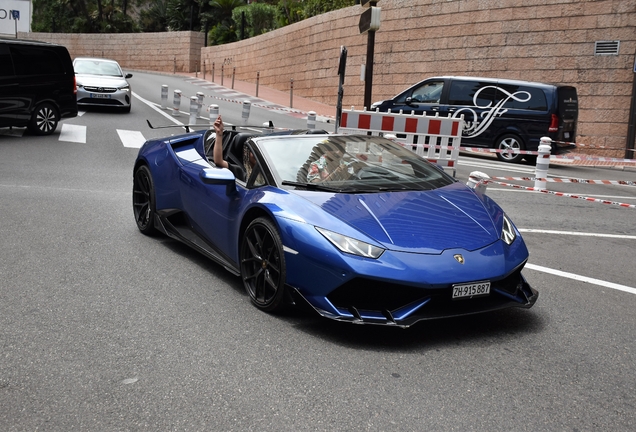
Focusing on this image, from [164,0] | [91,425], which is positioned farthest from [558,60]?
[164,0]

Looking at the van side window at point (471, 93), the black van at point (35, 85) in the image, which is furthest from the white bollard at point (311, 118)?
the black van at point (35, 85)

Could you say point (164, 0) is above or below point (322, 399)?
above

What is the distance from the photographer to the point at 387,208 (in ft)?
16.6

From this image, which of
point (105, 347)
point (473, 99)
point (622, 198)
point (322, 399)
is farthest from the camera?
point (473, 99)

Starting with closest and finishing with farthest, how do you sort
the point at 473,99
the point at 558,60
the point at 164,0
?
the point at 473,99 < the point at 558,60 < the point at 164,0

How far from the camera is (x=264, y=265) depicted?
5.11 meters

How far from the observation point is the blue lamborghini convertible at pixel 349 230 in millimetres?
4520

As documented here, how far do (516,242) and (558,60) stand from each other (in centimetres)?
1886

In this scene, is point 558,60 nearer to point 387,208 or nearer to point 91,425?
point 387,208

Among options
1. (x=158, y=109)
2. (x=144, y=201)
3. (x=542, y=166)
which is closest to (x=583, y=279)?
(x=144, y=201)

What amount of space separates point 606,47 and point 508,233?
58.5 ft

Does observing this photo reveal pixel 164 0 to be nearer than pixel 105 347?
No

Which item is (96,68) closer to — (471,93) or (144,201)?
(471,93)

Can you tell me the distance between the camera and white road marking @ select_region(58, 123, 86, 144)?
52.6ft
